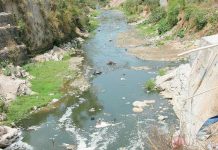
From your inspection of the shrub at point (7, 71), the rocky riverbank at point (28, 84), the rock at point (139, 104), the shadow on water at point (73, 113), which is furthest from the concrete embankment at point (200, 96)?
the shrub at point (7, 71)

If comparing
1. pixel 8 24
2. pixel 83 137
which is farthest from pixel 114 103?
pixel 8 24

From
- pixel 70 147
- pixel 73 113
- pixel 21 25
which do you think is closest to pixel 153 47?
pixel 21 25

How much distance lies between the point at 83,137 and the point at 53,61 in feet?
43.5

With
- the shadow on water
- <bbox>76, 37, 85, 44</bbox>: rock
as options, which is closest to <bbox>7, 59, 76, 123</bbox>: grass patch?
the shadow on water

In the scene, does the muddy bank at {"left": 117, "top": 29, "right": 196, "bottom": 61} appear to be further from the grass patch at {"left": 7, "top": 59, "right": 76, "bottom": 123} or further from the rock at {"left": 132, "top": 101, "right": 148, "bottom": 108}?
the rock at {"left": 132, "top": 101, "right": 148, "bottom": 108}

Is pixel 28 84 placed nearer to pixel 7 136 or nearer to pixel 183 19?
pixel 7 136

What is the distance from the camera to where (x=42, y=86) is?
2422 centimetres

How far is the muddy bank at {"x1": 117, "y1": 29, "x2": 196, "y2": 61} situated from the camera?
30391 mm

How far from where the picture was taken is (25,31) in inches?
1190

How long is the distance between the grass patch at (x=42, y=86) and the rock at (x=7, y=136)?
1612 millimetres

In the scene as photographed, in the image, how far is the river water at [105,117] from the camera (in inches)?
682

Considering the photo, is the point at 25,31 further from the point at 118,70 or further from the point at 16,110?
the point at 16,110

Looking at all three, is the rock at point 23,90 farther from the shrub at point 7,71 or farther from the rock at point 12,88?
the shrub at point 7,71

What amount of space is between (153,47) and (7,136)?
18131 millimetres
